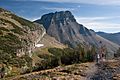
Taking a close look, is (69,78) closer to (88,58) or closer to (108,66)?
(108,66)

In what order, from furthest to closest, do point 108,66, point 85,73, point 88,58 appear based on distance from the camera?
point 88,58 < point 108,66 < point 85,73

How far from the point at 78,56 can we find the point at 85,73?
8657 cm

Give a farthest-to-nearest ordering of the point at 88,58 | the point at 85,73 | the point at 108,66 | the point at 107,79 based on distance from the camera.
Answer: the point at 88,58
the point at 108,66
the point at 85,73
the point at 107,79

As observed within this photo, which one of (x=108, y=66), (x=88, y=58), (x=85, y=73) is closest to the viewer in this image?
(x=85, y=73)

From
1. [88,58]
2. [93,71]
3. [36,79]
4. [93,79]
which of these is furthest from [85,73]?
[88,58]

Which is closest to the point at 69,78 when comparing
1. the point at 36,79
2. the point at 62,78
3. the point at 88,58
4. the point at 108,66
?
the point at 62,78

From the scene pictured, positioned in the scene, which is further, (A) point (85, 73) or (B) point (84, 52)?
(B) point (84, 52)

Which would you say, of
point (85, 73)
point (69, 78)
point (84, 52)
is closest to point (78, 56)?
point (84, 52)

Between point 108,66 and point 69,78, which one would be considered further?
point 108,66

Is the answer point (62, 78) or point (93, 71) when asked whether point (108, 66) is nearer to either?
point (93, 71)

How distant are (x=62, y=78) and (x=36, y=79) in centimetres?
742

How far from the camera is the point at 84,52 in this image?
177m

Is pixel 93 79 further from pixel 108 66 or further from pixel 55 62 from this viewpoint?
pixel 55 62

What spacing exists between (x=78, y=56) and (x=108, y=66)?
74129 mm
